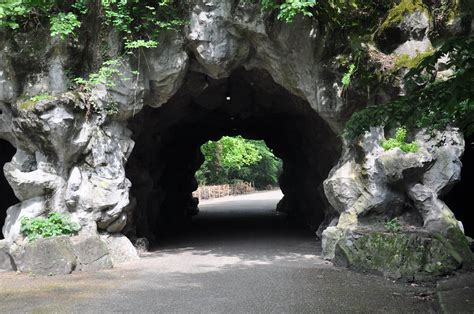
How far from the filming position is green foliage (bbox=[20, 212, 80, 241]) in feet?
28.9

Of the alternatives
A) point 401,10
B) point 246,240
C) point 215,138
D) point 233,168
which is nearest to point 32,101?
point 246,240

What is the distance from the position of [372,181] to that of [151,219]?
789 centimetres

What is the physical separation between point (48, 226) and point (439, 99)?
7.69 meters

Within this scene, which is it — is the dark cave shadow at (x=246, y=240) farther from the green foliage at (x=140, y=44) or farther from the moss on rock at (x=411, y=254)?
the green foliage at (x=140, y=44)

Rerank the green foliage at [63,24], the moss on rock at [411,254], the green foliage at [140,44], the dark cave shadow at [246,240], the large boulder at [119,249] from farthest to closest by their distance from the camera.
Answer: the dark cave shadow at [246,240]
the large boulder at [119,249]
the green foliage at [140,44]
the green foliage at [63,24]
the moss on rock at [411,254]

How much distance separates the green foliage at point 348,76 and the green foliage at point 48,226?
6229 mm

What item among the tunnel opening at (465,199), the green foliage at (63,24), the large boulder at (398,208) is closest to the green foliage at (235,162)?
the tunnel opening at (465,199)

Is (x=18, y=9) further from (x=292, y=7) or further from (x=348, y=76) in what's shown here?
(x=348, y=76)

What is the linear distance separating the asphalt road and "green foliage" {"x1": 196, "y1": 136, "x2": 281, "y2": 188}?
2266 cm

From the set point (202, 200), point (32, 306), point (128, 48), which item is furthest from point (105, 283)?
point (202, 200)

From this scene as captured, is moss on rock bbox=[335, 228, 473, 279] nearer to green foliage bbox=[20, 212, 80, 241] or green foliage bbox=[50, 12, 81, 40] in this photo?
green foliage bbox=[20, 212, 80, 241]

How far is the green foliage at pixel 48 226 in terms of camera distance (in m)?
8.82

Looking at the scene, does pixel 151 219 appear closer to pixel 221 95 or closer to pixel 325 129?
pixel 221 95

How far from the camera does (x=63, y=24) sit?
8.81m
